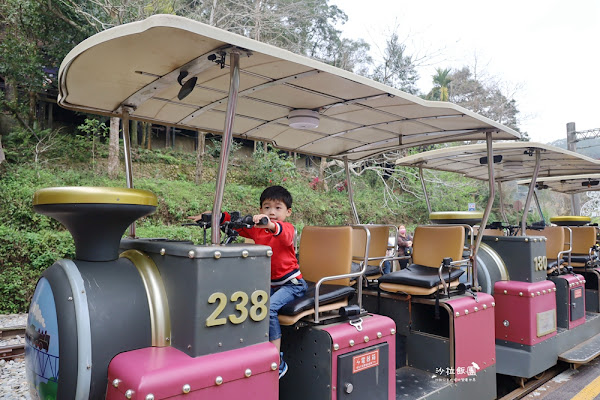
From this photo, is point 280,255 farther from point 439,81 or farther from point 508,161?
point 439,81

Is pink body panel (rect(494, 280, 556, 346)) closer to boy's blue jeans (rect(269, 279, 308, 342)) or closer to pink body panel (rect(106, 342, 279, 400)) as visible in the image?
boy's blue jeans (rect(269, 279, 308, 342))

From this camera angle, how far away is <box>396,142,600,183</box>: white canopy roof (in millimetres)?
4402

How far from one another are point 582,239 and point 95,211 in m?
6.63

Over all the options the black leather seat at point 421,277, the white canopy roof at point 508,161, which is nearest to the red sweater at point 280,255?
the black leather seat at point 421,277

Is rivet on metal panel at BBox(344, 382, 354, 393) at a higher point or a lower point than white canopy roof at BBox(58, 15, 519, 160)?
lower

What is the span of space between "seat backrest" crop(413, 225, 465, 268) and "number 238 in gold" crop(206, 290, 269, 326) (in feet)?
7.68

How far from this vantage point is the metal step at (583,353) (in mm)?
4367

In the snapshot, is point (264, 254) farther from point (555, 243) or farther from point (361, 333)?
point (555, 243)

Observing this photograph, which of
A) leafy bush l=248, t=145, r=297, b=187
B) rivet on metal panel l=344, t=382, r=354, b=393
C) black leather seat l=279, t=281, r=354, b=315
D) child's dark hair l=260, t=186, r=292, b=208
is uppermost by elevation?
leafy bush l=248, t=145, r=297, b=187

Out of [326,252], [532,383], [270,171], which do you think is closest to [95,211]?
[326,252]

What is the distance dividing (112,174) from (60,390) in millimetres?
12148

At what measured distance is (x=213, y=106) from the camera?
3.14 m

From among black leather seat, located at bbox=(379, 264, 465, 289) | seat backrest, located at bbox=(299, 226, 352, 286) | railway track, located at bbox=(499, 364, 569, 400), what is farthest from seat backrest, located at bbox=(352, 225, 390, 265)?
railway track, located at bbox=(499, 364, 569, 400)

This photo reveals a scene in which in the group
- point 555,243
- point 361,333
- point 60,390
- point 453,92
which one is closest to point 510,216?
point 453,92
